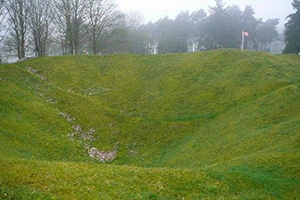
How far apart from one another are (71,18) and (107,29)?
8279 mm

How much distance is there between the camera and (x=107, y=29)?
62.6 meters

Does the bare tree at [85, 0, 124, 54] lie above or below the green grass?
above

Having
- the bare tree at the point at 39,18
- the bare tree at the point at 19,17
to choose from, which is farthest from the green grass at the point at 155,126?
the bare tree at the point at 39,18

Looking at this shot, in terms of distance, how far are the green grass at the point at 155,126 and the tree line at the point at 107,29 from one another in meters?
15.7

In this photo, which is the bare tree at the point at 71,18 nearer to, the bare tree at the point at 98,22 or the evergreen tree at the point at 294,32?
the bare tree at the point at 98,22

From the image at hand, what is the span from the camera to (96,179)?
40.3ft

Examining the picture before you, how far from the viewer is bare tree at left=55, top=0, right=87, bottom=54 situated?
56406mm

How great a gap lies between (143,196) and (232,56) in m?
35.4

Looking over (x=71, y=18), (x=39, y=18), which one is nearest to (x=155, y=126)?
(x=71, y=18)

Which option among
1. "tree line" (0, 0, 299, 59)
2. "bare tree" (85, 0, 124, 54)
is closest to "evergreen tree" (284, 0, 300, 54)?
"tree line" (0, 0, 299, 59)

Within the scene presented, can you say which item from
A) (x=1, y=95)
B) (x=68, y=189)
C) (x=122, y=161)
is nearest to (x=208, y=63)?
(x=122, y=161)

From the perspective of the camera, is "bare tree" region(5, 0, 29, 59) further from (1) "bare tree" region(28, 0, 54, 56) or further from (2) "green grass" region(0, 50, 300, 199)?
(2) "green grass" region(0, 50, 300, 199)

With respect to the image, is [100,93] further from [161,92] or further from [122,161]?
[122,161]

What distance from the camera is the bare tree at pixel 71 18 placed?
2221 inches
